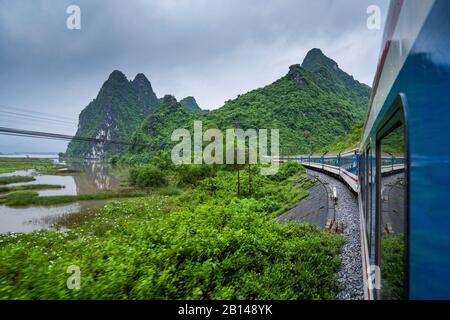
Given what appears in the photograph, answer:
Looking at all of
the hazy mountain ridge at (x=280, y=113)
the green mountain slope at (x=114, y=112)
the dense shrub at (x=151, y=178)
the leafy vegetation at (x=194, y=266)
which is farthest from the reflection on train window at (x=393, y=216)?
the green mountain slope at (x=114, y=112)

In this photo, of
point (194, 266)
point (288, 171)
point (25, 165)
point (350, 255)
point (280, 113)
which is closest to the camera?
point (194, 266)

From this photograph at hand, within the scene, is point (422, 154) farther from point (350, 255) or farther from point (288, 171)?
point (288, 171)

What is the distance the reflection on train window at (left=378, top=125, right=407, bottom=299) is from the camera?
136 centimetres

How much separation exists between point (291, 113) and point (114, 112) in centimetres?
11707

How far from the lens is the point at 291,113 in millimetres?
74188

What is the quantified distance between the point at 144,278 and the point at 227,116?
73683 millimetres

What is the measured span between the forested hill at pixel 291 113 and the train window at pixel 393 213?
51419 mm

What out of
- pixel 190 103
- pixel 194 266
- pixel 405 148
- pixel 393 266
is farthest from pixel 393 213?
pixel 190 103

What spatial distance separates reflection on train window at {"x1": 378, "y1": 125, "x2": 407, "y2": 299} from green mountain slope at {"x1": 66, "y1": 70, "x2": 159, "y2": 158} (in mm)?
145580

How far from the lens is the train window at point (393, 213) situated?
1.35 m

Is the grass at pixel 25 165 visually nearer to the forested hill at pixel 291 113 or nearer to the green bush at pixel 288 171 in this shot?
the forested hill at pixel 291 113

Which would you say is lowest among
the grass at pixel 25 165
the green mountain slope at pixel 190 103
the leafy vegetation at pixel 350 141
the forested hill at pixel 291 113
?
the grass at pixel 25 165
